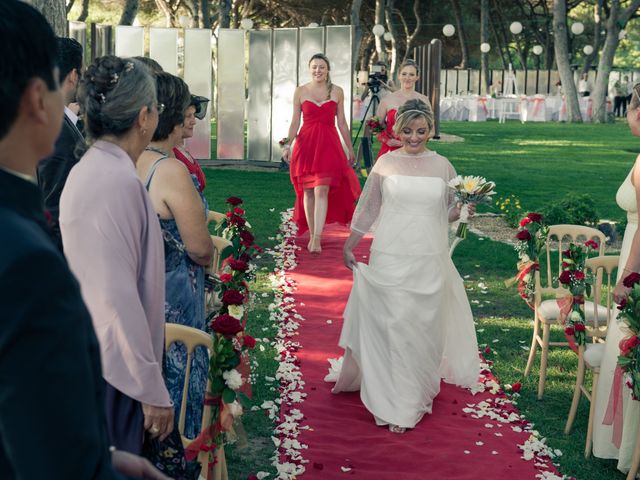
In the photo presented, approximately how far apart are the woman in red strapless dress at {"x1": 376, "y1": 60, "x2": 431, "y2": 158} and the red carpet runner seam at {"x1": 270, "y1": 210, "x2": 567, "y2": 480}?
4295 mm

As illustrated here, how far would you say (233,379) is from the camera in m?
4.01

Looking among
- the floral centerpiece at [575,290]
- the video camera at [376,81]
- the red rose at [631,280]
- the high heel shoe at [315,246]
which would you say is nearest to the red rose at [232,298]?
the red rose at [631,280]

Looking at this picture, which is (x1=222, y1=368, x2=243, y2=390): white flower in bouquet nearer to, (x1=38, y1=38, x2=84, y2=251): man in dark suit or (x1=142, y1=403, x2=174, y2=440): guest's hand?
(x1=142, y1=403, x2=174, y2=440): guest's hand

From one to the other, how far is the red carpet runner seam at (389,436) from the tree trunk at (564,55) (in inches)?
1268

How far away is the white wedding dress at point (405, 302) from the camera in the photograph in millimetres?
6352

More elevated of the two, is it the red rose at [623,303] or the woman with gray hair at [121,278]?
the woman with gray hair at [121,278]

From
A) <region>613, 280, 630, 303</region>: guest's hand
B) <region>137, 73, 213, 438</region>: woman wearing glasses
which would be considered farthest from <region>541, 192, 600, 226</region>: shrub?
<region>137, 73, 213, 438</region>: woman wearing glasses

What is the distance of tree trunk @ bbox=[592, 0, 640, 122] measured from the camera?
3816 centimetres

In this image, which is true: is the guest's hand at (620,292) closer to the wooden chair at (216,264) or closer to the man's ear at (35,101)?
the wooden chair at (216,264)

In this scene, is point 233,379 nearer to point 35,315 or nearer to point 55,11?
point 35,315

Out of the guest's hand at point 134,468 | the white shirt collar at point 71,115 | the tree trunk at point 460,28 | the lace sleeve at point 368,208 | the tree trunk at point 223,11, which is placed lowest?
the guest's hand at point 134,468

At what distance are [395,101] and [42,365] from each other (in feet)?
35.8

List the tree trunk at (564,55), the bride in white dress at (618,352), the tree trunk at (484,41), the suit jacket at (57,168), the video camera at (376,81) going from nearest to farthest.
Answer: the suit jacket at (57,168), the bride in white dress at (618,352), the video camera at (376,81), the tree trunk at (564,55), the tree trunk at (484,41)

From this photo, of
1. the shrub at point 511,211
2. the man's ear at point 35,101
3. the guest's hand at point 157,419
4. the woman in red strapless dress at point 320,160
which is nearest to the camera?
the man's ear at point 35,101
